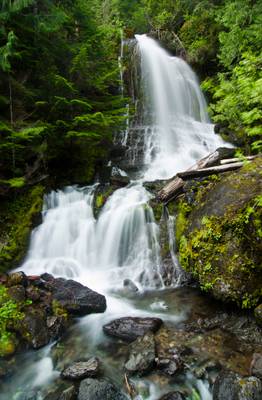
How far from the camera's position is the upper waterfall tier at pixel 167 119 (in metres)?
11.6

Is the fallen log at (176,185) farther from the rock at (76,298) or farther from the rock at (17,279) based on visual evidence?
the rock at (17,279)

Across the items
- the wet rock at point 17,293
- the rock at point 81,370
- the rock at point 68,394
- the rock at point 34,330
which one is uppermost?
the wet rock at point 17,293

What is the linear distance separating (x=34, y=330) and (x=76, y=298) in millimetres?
1061

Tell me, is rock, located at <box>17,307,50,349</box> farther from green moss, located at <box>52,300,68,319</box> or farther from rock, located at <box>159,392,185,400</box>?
rock, located at <box>159,392,185,400</box>

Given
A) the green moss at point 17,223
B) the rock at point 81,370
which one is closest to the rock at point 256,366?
the rock at point 81,370

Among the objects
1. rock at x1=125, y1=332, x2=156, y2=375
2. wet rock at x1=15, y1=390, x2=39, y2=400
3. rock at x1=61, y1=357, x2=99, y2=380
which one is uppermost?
rock at x1=125, y1=332, x2=156, y2=375

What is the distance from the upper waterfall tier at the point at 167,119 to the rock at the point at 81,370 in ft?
22.0

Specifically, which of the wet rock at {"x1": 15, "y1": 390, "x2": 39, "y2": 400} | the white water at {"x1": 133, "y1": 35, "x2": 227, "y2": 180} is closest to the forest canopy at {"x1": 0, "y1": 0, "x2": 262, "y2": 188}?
the white water at {"x1": 133, "y1": 35, "x2": 227, "y2": 180}

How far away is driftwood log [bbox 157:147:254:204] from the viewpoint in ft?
25.1

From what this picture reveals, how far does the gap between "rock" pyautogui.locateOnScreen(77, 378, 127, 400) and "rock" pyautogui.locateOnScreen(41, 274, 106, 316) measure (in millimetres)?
1803

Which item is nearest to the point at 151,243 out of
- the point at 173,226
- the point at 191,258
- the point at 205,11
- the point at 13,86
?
the point at 173,226

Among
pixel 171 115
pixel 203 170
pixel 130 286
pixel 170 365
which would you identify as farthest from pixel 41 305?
pixel 171 115

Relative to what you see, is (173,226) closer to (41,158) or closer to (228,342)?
(228,342)

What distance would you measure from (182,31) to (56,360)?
18.0m
